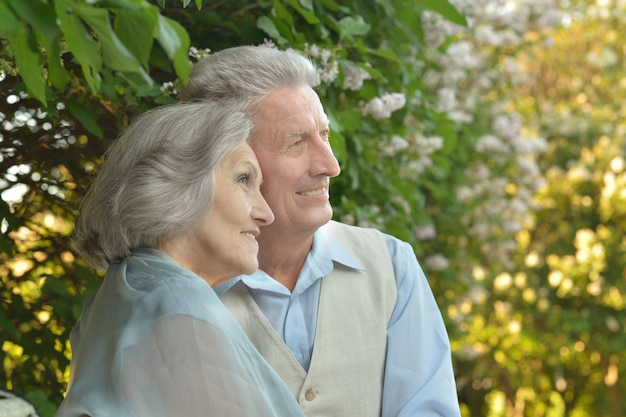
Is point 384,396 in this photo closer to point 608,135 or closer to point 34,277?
point 34,277

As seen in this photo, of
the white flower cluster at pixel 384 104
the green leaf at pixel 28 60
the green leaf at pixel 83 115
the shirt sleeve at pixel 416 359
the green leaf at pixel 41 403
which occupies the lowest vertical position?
the green leaf at pixel 41 403

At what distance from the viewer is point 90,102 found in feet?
9.91

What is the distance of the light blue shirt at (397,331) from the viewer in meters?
2.33

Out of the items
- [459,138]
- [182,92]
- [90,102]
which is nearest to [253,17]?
[90,102]

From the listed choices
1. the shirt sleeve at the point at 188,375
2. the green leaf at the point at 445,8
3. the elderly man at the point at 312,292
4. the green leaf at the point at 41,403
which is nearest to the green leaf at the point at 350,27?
the green leaf at the point at 445,8

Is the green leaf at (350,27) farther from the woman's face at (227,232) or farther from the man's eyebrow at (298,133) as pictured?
the woman's face at (227,232)

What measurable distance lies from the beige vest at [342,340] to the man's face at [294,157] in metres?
0.18

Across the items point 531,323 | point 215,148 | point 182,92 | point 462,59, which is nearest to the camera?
point 215,148

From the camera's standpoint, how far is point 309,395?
2275mm

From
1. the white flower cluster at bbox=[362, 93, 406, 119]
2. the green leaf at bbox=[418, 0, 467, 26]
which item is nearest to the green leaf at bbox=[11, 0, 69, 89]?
the green leaf at bbox=[418, 0, 467, 26]

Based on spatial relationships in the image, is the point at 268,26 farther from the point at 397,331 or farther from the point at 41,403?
the point at 41,403

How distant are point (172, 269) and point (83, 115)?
0.97m

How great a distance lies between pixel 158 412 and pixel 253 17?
1.71 m

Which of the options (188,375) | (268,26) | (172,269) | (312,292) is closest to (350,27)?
(268,26)
